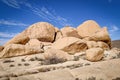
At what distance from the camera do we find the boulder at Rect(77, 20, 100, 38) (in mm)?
22881

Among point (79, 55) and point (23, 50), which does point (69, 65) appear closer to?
point (79, 55)

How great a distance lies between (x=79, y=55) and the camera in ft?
55.2

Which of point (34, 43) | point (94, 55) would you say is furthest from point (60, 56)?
point (34, 43)

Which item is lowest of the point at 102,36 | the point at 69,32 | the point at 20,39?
the point at 102,36

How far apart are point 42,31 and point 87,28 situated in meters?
6.44

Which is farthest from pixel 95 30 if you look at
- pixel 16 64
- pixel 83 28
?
pixel 16 64

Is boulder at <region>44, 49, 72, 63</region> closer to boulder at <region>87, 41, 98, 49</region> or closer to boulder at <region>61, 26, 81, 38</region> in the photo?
boulder at <region>87, 41, 98, 49</region>

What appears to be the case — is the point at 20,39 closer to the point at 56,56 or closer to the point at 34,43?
the point at 34,43

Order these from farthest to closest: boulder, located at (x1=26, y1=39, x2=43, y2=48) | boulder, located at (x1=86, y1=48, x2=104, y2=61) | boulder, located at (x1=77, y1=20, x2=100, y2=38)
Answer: boulder, located at (x1=77, y1=20, x2=100, y2=38), boulder, located at (x1=26, y1=39, x2=43, y2=48), boulder, located at (x1=86, y1=48, x2=104, y2=61)

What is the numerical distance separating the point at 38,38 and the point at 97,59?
378 inches

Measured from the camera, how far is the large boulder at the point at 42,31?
21969 millimetres

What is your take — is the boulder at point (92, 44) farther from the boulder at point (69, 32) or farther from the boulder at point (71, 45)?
the boulder at point (69, 32)

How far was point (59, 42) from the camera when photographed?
19078 mm

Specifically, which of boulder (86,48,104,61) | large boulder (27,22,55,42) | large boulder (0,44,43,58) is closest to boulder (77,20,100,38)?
large boulder (27,22,55,42)
